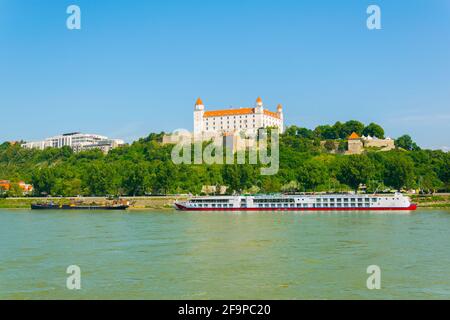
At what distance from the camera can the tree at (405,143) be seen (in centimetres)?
8056

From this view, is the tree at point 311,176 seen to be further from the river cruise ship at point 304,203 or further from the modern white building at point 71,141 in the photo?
the modern white building at point 71,141

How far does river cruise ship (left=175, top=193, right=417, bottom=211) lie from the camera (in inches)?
1679

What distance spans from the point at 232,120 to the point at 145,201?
3678 cm

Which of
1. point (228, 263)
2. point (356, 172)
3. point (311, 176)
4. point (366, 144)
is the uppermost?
point (366, 144)

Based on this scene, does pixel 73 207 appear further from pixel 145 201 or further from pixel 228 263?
pixel 228 263

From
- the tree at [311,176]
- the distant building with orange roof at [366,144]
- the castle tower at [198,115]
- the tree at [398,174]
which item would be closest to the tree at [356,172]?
the tree at [398,174]

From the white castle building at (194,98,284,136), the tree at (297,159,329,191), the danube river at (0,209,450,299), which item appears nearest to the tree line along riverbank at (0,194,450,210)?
the tree at (297,159,329,191)

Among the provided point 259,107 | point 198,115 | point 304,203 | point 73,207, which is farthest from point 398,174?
point 198,115

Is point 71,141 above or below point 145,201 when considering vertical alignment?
above

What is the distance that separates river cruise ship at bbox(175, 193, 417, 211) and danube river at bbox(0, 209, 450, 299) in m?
18.4

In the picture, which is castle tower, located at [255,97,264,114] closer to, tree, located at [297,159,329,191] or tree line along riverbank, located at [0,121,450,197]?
tree line along riverbank, located at [0,121,450,197]

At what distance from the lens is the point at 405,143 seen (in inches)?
3187

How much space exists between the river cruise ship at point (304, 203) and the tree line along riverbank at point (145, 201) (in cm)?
465
